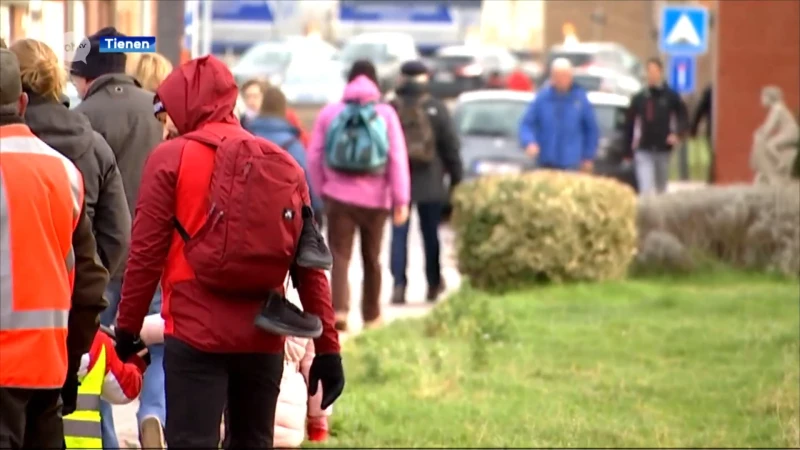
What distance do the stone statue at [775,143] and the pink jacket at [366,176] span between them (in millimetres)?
8476

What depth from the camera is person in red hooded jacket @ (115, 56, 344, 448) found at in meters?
6.06

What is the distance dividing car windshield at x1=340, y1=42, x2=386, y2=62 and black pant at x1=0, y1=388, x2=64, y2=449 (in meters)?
36.3

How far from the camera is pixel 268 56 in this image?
40562 millimetres

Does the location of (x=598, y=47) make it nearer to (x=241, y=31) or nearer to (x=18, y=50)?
(x=241, y=31)

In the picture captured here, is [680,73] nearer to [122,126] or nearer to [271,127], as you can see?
[271,127]

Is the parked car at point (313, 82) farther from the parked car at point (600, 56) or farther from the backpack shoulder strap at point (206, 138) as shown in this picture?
the backpack shoulder strap at point (206, 138)

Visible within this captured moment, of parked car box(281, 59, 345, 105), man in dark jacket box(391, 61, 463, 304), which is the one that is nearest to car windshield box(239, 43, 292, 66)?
parked car box(281, 59, 345, 105)

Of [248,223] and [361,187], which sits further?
[361,187]

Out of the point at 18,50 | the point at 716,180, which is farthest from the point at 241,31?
the point at 18,50

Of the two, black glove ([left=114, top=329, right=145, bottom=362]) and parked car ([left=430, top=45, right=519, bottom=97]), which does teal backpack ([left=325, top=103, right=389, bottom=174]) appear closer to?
black glove ([left=114, top=329, right=145, bottom=362])

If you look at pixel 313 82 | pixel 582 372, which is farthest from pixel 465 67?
pixel 582 372

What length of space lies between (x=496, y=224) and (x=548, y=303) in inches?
39.2

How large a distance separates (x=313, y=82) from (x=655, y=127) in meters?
15.0

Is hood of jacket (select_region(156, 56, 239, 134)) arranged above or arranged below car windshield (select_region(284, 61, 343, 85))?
above
